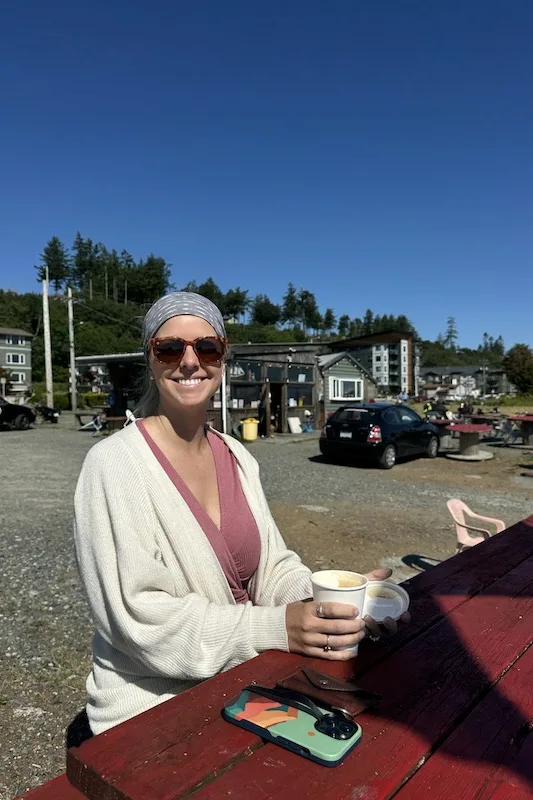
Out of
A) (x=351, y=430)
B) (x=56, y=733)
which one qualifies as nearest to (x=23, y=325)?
(x=351, y=430)

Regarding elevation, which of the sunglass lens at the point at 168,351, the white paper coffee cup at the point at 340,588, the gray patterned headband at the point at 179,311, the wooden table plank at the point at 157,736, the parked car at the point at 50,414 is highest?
the gray patterned headband at the point at 179,311

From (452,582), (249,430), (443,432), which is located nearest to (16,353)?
(249,430)

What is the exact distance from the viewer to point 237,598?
5.87 feet

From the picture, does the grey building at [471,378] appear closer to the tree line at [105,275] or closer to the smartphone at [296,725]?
the tree line at [105,275]

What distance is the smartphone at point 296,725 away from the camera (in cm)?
111

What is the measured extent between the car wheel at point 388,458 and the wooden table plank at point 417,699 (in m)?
10.8

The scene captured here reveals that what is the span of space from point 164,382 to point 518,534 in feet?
8.31

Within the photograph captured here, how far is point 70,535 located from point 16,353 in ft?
217

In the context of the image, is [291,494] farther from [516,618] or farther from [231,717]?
[231,717]

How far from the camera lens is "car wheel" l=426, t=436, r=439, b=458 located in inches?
576

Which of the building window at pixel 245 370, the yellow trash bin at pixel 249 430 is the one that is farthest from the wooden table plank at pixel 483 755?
the building window at pixel 245 370

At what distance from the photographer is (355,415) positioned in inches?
516

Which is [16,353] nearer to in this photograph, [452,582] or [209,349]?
[209,349]

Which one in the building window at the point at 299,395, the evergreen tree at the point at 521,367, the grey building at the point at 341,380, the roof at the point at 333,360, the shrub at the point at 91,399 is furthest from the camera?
the evergreen tree at the point at 521,367
